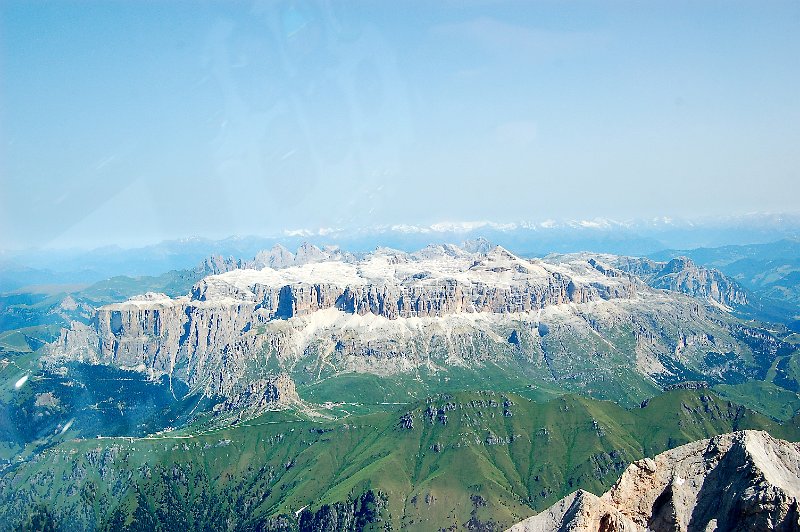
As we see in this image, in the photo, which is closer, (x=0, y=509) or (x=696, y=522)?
(x=696, y=522)

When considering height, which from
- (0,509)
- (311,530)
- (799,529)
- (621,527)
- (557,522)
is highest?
(799,529)

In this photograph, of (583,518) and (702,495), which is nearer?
(583,518)

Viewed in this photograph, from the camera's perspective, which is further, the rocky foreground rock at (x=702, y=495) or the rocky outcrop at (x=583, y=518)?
the rocky outcrop at (x=583, y=518)

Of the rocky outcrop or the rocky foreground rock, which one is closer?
the rocky foreground rock

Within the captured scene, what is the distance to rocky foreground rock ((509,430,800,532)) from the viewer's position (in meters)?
20.2

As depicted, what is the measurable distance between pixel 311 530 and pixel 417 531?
34495 millimetres

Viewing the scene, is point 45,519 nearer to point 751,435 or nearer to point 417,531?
point 417,531

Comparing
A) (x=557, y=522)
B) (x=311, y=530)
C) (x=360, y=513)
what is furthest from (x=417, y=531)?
(x=557, y=522)

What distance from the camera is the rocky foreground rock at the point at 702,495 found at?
66.4 ft

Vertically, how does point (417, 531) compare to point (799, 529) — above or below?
below

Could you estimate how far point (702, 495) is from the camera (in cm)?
2358

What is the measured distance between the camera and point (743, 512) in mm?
20453

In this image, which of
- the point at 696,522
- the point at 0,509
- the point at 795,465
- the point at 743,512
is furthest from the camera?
the point at 0,509

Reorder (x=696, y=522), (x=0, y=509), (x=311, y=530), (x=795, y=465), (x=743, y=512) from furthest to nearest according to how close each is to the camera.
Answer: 1. (x=311, y=530)
2. (x=0, y=509)
3. (x=795, y=465)
4. (x=696, y=522)
5. (x=743, y=512)
